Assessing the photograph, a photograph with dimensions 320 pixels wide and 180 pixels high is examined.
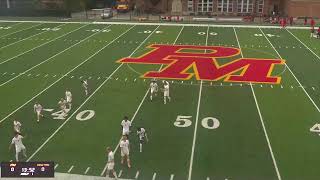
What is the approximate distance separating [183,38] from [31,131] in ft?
78.3

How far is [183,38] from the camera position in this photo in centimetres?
4081

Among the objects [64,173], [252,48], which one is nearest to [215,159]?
[64,173]

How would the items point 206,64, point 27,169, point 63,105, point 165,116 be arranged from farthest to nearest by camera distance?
point 206,64 → point 63,105 → point 165,116 → point 27,169

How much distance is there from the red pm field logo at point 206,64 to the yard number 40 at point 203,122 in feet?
22.1

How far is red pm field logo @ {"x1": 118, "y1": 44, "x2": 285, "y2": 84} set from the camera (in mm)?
27359

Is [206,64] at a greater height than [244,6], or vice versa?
[244,6]

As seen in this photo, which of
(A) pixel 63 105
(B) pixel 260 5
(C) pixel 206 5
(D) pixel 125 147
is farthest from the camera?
(C) pixel 206 5

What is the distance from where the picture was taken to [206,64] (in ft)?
101

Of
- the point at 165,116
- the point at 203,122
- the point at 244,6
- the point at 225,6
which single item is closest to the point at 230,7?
the point at 225,6

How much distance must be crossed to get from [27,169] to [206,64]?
19.5 metres

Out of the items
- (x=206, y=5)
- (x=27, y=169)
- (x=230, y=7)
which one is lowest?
(x=27, y=169)

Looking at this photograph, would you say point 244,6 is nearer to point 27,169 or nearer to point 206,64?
point 206,64

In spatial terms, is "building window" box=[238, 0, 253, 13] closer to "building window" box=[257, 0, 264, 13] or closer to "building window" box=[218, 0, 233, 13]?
"building window" box=[257, 0, 264, 13]

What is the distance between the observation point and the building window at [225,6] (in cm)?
6197
